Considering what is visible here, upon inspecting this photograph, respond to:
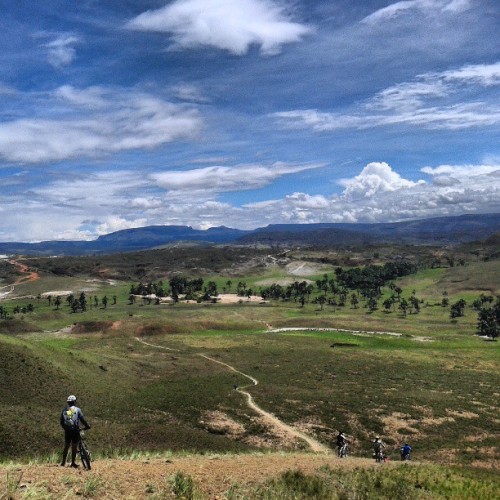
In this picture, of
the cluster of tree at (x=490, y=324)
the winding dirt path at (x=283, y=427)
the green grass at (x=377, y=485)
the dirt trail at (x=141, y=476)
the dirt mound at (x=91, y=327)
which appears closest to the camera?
the dirt trail at (x=141, y=476)

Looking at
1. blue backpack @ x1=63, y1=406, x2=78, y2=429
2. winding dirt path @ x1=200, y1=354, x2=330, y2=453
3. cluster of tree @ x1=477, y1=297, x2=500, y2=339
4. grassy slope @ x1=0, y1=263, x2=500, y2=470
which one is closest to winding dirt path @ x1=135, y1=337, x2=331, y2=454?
winding dirt path @ x1=200, y1=354, x2=330, y2=453

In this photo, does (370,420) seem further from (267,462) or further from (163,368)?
(163,368)

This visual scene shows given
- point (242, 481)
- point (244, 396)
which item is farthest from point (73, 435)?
point (244, 396)

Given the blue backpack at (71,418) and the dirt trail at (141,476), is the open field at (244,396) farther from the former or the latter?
the blue backpack at (71,418)

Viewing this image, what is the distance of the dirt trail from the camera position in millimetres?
15198

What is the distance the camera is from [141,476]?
58.6 feet

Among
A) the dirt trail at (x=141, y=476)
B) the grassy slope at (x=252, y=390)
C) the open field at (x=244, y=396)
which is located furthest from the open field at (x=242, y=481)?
the grassy slope at (x=252, y=390)

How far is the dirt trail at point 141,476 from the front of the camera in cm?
1520

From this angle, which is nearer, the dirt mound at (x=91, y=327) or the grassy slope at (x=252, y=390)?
the grassy slope at (x=252, y=390)

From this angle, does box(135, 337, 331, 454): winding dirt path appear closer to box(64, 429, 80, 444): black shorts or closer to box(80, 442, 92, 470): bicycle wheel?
box(80, 442, 92, 470): bicycle wheel

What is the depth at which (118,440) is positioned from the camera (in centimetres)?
3441

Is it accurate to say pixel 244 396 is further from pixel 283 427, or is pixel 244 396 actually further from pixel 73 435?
pixel 73 435

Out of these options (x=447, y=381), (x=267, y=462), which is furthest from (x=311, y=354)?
(x=267, y=462)

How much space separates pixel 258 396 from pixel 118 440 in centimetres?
2374
